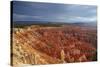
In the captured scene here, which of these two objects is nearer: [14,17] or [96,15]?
[14,17]

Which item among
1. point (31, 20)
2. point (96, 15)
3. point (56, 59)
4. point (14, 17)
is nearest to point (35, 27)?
point (31, 20)

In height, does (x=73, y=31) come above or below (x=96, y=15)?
below

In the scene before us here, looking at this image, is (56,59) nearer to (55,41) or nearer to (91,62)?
(55,41)
